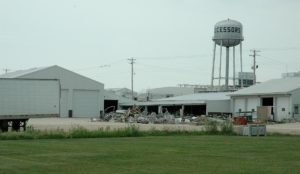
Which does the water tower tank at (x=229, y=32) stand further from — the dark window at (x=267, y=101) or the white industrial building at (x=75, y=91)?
the dark window at (x=267, y=101)

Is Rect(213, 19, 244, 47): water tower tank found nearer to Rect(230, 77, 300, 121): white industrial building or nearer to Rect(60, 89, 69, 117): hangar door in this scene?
Rect(230, 77, 300, 121): white industrial building

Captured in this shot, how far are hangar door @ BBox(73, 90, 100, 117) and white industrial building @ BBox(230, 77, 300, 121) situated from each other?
84.4 feet

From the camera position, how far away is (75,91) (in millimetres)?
101875

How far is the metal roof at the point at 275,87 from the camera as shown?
79875 mm

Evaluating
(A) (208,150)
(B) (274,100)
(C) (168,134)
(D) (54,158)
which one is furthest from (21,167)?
(B) (274,100)

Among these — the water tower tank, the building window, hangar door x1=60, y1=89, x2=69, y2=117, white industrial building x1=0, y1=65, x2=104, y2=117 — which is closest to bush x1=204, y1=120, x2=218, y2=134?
the building window

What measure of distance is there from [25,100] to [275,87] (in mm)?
49388

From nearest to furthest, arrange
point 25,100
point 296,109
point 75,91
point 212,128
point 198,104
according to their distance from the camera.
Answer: point 212,128 < point 25,100 < point 296,109 < point 198,104 < point 75,91

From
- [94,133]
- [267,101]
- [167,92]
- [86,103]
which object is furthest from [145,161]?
[167,92]

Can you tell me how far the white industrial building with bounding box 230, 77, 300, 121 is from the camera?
7806 cm

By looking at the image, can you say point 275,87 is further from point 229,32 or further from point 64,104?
point 64,104

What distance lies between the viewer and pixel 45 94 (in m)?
45.4

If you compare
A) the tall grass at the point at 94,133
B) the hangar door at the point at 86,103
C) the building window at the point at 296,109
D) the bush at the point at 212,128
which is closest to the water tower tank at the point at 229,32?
the hangar door at the point at 86,103

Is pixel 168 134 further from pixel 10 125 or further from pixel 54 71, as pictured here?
pixel 54 71
